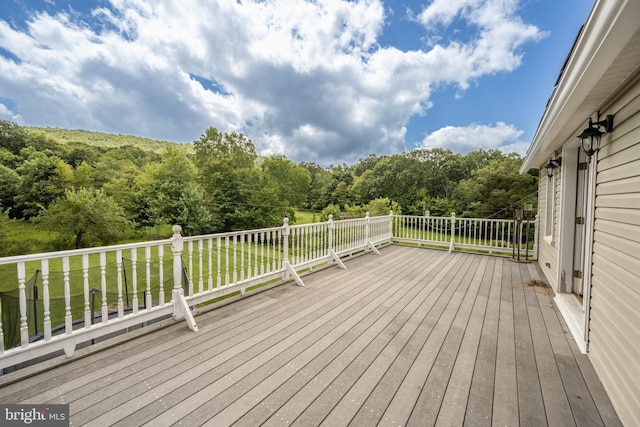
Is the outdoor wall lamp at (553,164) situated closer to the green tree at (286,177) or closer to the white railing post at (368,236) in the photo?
the white railing post at (368,236)

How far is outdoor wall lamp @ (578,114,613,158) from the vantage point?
2.09 meters

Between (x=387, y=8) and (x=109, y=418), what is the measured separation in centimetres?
1231

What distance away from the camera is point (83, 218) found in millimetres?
17219

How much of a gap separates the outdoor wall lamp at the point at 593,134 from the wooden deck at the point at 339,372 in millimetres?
1849

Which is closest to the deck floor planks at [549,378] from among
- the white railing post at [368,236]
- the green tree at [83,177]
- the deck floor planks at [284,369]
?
the deck floor planks at [284,369]

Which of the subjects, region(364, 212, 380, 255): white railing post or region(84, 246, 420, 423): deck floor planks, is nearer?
region(84, 246, 420, 423): deck floor planks

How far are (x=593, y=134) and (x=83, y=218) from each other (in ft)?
76.8

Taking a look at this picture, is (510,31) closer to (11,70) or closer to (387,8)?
(387,8)

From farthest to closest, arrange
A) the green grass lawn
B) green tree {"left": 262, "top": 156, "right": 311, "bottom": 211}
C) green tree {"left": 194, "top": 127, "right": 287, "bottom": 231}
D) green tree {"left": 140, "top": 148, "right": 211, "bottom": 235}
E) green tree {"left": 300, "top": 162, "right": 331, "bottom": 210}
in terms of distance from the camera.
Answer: green tree {"left": 300, "top": 162, "right": 331, "bottom": 210}
the green grass lawn
green tree {"left": 262, "top": 156, "right": 311, "bottom": 211}
green tree {"left": 194, "top": 127, "right": 287, "bottom": 231}
green tree {"left": 140, "top": 148, "right": 211, "bottom": 235}

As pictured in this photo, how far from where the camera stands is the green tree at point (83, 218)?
17.1m

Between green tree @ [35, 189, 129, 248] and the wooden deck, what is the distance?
1988 centimetres

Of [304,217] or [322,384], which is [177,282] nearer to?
[322,384]

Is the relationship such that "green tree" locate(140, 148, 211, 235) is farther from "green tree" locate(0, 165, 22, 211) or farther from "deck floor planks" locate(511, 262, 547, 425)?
"deck floor planks" locate(511, 262, 547, 425)

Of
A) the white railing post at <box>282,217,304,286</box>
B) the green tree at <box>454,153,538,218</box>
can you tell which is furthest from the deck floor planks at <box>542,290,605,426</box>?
the green tree at <box>454,153,538,218</box>
